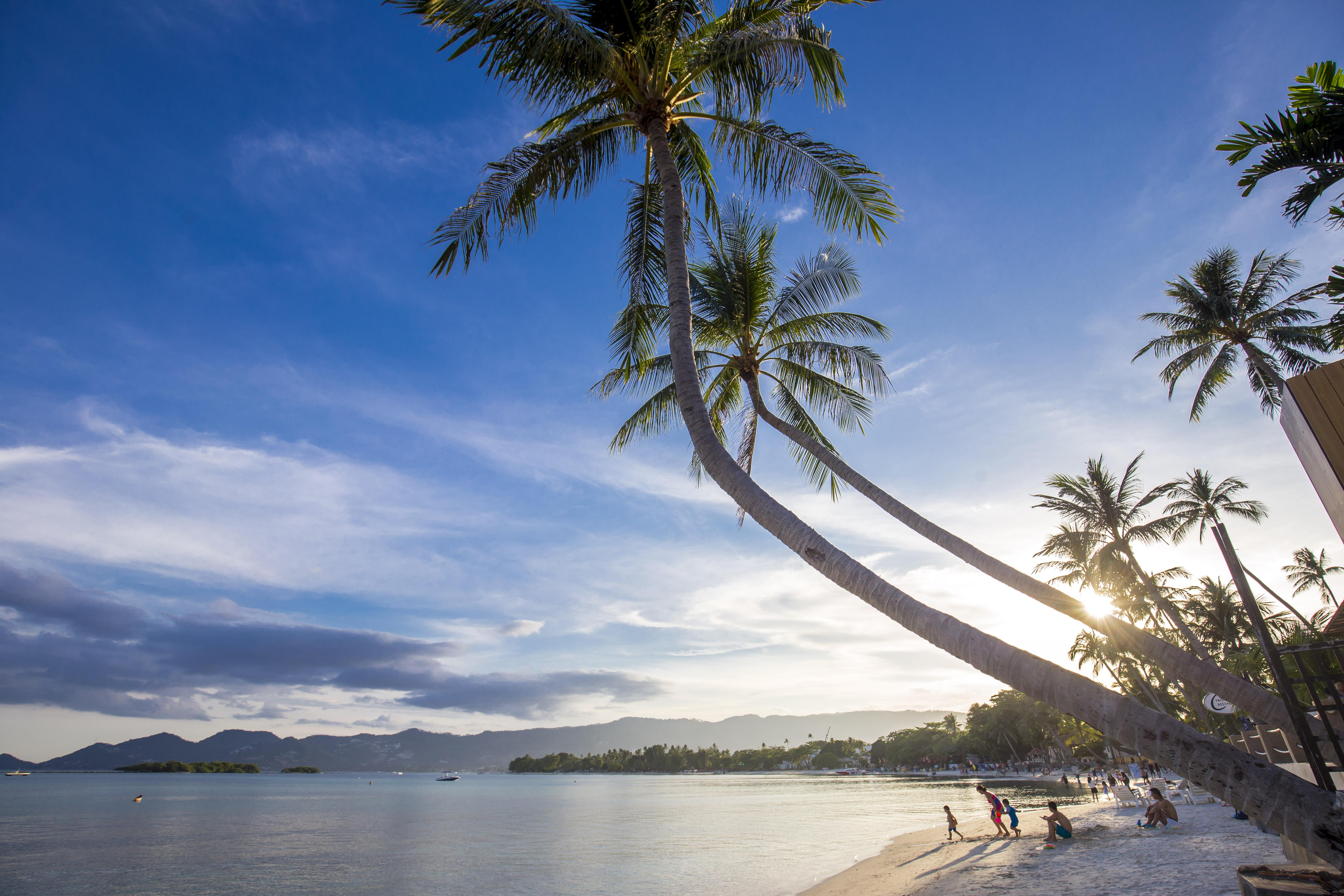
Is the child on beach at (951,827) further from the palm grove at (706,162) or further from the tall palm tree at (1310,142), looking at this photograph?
the tall palm tree at (1310,142)

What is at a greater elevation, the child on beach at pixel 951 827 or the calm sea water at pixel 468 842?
the child on beach at pixel 951 827

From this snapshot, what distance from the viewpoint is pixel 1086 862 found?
12.8 metres

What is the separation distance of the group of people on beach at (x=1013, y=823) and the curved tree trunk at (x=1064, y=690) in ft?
55.3

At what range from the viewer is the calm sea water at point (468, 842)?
19234 millimetres

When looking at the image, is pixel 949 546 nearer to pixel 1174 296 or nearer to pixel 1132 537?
pixel 1174 296

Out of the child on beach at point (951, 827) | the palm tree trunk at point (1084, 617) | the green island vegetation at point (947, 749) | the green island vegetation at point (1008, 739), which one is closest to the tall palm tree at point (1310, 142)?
the palm tree trunk at point (1084, 617)

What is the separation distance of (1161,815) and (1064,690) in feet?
61.2

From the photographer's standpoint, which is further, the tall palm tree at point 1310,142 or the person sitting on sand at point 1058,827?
the person sitting on sand at point 1058,827

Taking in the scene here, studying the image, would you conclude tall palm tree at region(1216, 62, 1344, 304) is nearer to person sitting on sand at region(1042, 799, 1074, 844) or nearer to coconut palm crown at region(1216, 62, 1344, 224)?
coconut palm crown at region(1216, 62, 1344, 224)

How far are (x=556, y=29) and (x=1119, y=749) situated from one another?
6671 cm

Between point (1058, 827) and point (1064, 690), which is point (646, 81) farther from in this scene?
point (1058, 827)

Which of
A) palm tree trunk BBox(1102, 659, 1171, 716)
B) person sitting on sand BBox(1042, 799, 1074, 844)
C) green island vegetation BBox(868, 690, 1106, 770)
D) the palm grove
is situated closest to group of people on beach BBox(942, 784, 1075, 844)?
person sitting on sand BBox(1042, 799, 1074, 844)

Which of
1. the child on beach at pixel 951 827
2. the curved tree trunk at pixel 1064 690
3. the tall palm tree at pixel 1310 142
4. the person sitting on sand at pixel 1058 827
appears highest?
the tall palm tree at pixel 1310 142

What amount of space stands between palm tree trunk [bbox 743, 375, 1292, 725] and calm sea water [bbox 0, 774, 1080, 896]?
12719 millimetres
